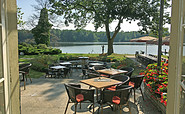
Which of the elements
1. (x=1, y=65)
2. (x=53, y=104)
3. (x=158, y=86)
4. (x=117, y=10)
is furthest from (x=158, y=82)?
(x=117, y=10)

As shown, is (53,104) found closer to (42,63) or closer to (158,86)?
(158,86)

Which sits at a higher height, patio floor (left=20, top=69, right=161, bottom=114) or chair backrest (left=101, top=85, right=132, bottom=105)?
chair backrest (left=101, top=85, right=132, bottom=105)

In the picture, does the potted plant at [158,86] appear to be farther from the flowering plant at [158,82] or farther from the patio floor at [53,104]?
the patio floor at [53,104]

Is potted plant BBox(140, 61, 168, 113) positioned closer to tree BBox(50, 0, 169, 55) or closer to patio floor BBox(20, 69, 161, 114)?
patio floor BBox(20, 69, 161, 114)

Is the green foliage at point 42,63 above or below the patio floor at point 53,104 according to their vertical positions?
above

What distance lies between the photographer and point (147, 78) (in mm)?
5172

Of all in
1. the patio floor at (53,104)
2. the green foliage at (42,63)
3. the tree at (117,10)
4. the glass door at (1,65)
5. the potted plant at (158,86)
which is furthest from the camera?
the tree at (117,10)

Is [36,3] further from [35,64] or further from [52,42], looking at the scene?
[35,64]

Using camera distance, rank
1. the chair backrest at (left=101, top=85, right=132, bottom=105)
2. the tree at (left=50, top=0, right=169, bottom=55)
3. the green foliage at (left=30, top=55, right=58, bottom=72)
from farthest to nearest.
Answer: the tree at (left=50, top=0, right=169, bottom=55), the green foliage at (left=30, top=55, right=58, bottom=72), the chair backrest at (left=101, top=85, right=132, bottom=105)

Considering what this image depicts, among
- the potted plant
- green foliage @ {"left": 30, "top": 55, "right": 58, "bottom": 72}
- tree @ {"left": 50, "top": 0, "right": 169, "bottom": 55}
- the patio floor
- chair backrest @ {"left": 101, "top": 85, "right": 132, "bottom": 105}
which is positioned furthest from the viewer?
tree @ {"left": 50, "top": 0, "right": 169, "bottom": 55}

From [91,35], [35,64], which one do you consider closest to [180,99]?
[35,64]

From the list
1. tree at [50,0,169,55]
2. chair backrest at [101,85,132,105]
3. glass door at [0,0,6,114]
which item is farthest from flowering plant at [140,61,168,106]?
tree at [50,0,169,55]

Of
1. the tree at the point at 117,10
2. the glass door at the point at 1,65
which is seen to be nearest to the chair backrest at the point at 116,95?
the glass door at the point at 1,65

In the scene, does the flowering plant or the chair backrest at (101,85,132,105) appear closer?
the chair backrest at (101,85,132,105)
